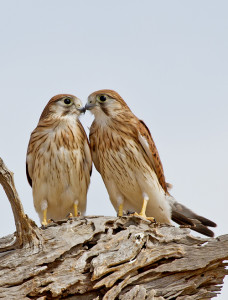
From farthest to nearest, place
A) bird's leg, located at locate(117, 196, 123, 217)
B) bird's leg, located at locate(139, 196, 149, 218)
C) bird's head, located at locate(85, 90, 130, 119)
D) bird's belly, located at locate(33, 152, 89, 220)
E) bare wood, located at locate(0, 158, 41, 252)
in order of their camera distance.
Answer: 1. bird's head, located at locate(85, 90, 130, 119)
2. bird's leg, located at locate(117, 196, 123, 217)
3. bird's belly, located at locate(33, 152, 89, 220)
4. bird's leg, located at locate(139, 196, 149, 218)
5. bare wood, located at locate(0, 158, 41, 252)

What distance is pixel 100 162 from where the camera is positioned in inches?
266

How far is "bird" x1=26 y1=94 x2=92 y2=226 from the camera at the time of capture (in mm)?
6570

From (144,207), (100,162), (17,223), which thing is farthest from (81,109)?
(17,223)

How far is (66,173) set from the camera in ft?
21.5

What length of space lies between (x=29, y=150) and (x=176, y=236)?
1988 millimetres

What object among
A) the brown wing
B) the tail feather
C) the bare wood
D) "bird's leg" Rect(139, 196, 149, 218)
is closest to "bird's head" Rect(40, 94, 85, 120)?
the brown wing

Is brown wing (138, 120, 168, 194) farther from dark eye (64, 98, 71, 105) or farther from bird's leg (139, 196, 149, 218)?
dark eye (64, 98, 71, 105)

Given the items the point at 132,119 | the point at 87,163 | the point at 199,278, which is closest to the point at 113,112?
the point at 132,119

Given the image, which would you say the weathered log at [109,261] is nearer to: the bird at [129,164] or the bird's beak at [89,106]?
the bird at [129,164]

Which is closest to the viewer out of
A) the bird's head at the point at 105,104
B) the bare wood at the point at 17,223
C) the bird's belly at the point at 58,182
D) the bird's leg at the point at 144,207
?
the bare wood at the point at 17,223

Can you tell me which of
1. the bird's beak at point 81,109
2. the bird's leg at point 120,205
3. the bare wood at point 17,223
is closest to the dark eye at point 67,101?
the bird's beak at point 81,109

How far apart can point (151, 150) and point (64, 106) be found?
1132 mm

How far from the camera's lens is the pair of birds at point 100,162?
6.59 m

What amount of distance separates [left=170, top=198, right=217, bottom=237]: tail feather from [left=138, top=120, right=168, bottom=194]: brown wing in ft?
0.85
